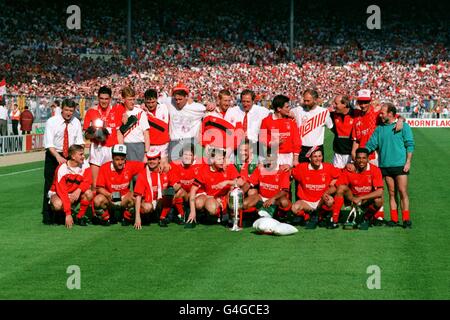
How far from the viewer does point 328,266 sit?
8742mm

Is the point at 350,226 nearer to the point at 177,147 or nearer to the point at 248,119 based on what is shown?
the point at 248,119

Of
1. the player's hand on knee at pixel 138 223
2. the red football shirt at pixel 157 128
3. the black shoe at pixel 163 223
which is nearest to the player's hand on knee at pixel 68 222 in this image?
the player's hand on knee at pixel 138 223

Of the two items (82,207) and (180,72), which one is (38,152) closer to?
(82,207)

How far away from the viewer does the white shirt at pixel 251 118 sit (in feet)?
42.1

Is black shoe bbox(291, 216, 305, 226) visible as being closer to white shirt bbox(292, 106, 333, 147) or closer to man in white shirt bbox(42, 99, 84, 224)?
white shirt bbox(292, 106, 333, 147)

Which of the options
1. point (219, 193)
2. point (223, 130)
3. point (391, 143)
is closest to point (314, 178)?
point (391, 143)

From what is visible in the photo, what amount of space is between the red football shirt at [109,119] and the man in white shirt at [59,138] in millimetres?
344

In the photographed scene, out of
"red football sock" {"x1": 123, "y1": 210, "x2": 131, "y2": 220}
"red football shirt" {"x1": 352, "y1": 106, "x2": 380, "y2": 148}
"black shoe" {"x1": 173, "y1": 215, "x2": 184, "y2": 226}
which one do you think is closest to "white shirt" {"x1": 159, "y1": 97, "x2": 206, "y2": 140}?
"black shoe" {"x1": 173, "y1": 215, "x2": 184, "y2": 226}

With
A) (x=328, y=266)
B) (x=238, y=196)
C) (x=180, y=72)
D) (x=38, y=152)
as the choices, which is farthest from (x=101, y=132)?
(x=180, y=72)

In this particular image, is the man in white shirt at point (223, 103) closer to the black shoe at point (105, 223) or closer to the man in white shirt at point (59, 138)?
the man in white shirt at point (59, 138)

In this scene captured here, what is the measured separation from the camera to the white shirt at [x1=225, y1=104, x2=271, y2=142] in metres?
12.8

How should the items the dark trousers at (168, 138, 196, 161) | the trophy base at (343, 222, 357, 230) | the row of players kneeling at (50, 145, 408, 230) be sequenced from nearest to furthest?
the trophy base at (343, 222, 357, 230) → the row of players kneeling at (50, 145, 408, 230) → the dark trousers at (168, 138, 196, 161)

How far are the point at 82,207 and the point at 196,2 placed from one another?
62294 millimetres

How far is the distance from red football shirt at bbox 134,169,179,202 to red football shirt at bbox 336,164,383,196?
248cm
